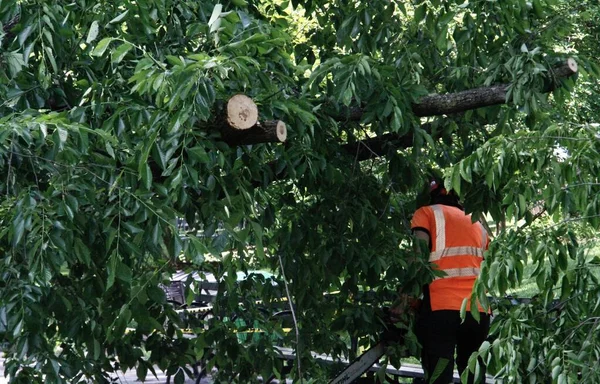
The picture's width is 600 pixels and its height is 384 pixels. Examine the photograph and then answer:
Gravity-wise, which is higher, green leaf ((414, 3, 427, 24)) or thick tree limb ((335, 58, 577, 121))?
green leaf ((414, 3, 427, 24))

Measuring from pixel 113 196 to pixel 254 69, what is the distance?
0.77 metres

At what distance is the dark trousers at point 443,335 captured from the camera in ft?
21.8

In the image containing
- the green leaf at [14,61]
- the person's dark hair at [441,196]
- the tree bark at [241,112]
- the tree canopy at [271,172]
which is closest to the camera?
the tree canopy at [271,172]

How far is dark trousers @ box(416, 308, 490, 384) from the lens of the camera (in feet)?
21.8

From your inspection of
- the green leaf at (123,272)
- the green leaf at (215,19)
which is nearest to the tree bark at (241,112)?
the green leaf at (215,19)

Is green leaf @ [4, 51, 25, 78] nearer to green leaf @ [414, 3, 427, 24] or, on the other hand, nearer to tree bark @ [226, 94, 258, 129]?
tree bark @ [226, 94, 258, 129]

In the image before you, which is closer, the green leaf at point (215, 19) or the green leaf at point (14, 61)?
the green leaf at point (215, 19)

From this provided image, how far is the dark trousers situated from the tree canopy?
0.37 meters

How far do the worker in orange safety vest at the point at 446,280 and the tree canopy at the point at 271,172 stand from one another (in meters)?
0.18

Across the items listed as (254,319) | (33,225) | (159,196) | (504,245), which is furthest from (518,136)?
(254,319)

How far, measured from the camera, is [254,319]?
21.1 ft

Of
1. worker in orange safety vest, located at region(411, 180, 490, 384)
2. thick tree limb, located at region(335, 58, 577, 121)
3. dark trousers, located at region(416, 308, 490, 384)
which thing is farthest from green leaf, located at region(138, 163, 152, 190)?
dark trousers, located at region(416, 308, 490, 384)

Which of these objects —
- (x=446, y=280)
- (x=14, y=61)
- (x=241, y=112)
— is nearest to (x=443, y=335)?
(x=446, y=280)

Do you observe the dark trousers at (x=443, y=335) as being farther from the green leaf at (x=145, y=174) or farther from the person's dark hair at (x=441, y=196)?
the green leaf at (x=145, y=174)
